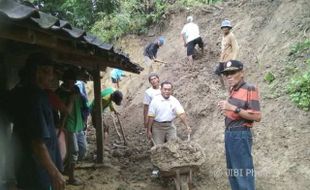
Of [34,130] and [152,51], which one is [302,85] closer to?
[152,51]

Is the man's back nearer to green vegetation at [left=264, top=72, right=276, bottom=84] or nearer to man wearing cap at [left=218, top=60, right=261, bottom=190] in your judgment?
man wearing cap at [left=218, top=60, right=261, bottom=190]

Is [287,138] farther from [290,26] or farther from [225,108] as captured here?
[290,26]

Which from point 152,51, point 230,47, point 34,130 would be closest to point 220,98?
point 230,47

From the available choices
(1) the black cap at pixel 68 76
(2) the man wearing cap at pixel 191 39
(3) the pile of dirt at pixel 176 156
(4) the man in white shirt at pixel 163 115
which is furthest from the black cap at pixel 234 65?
(2) the man wearing cap at pixel 191 39

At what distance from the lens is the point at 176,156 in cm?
666

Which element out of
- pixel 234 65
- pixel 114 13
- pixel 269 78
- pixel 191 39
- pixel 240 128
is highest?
pixel 114 13

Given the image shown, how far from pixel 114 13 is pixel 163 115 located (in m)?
11.4

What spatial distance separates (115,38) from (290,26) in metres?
8.51

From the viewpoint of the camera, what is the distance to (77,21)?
18344 mm

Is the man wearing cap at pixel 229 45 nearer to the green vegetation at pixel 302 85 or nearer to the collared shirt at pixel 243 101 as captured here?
the green vegetation at pixel 302 85

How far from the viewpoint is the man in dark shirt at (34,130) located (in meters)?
3.00

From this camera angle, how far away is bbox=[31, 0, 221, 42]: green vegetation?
17609mm

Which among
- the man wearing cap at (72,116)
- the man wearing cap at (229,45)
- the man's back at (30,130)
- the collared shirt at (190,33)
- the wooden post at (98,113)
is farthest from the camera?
the collared shirt at (190,33)

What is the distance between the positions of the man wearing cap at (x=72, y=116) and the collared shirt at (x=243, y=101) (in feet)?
7.45
